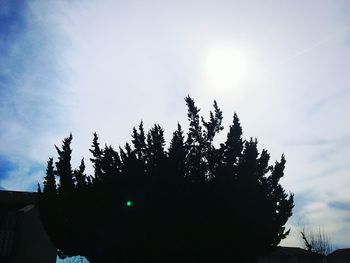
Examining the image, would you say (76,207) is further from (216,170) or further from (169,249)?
(216,170)

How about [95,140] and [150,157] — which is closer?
[150,157]

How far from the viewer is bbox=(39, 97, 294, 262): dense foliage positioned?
36.9 feet

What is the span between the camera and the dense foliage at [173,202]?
442 inches

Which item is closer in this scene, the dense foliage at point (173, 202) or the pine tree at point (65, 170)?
the dense foliage at point (173, 202)

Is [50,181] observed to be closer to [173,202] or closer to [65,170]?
[65,170]

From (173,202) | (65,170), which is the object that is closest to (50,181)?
(65,170)

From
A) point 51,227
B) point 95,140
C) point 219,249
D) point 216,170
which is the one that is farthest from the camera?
point 95,140

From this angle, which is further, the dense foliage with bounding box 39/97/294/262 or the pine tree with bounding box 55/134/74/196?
the pine tree with bounding box 55/134/74/196

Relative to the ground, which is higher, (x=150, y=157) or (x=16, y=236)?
(x=150, y=157)

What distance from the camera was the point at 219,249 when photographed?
1110cm

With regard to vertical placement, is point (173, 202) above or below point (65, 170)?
below

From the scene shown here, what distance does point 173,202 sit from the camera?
37.6ft

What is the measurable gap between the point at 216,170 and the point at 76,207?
20.4 feet

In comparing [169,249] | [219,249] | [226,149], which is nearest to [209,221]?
[219,249]
